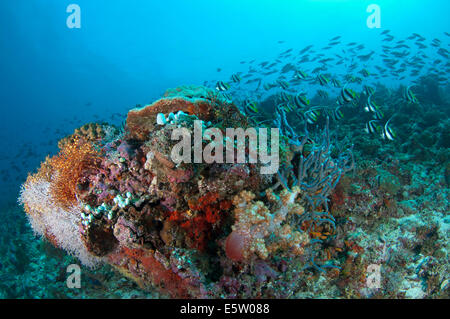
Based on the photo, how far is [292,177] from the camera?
416 centimetres

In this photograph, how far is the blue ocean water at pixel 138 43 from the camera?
65.9 meters
